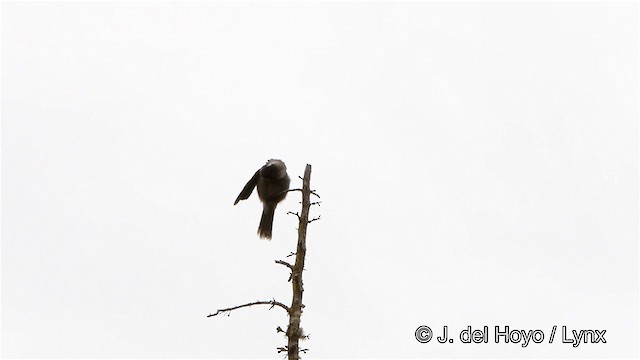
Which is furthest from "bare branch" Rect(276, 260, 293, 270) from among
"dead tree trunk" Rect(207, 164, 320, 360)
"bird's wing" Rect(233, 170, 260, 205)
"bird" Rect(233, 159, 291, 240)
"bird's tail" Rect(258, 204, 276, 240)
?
"bird's wing" Rect(233, 170, 260, 205)

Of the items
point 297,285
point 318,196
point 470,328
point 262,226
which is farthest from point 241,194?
point 470,328

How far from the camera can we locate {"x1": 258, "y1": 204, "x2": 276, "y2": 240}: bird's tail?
51.6 feet

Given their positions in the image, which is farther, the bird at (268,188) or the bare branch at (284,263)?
the bird at (268,188)

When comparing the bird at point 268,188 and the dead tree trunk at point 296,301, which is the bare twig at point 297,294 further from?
the bird at point 268,188

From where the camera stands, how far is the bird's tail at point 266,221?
51.6ft

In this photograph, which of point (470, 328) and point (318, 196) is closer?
point (318, 196)

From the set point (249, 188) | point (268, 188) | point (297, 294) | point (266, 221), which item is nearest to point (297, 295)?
point (297, 294)

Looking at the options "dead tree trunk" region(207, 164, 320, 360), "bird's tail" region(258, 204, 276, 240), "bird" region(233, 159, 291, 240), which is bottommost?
"dead tree trunk" region(207, 164, 320, 360)

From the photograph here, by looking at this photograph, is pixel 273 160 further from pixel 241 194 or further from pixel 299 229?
pixel 299 229

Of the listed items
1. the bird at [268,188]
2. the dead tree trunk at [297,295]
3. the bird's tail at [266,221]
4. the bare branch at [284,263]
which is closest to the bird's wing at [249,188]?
the bird at [268,188]

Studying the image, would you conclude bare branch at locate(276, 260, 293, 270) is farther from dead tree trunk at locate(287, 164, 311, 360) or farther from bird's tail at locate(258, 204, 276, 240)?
bird's tail at locate(258, 204, 276, 240)

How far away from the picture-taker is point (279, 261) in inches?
451

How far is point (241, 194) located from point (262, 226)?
76 centimetres

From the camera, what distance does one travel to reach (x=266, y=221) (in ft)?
51.8
